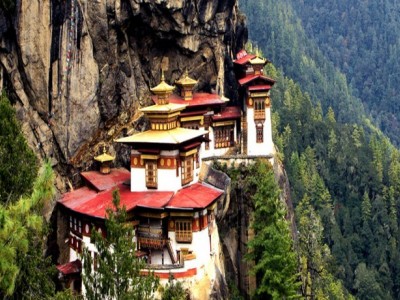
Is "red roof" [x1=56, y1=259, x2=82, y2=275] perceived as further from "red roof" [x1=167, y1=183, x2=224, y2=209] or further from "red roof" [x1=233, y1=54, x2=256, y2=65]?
"red roof" [x1=233, y1=54, x2=256, y2=65]

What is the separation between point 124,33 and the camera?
129 feet

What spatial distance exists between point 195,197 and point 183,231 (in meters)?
1.68

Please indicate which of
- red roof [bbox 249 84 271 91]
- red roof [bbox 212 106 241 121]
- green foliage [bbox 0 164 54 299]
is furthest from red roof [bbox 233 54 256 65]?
green foliage [bbox 0 164 54 299]

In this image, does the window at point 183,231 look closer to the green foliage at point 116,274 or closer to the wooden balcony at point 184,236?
the wooden balcony at point 184,236

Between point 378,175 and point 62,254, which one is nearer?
point 62,254

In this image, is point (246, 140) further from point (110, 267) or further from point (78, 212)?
point (110, 267)

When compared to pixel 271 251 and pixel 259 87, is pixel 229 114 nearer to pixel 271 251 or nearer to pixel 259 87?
pixel 259 87

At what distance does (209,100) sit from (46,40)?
39.6ft

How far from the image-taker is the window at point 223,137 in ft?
146

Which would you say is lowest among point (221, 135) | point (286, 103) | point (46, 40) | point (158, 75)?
point (286, 103)

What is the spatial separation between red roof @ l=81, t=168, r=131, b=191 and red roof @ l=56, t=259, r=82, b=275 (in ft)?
12.7

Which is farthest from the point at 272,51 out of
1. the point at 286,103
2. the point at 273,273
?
the point at 273,273

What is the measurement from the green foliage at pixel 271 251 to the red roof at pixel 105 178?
7.01m

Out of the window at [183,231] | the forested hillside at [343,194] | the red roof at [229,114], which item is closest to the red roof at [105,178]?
the window at [183,231]
